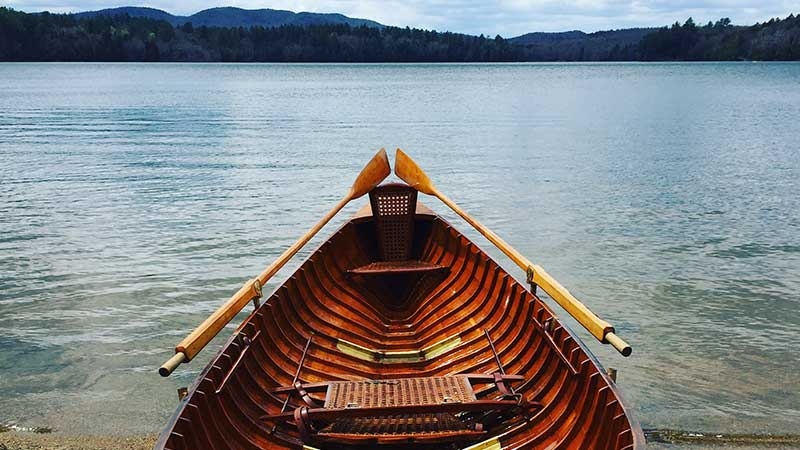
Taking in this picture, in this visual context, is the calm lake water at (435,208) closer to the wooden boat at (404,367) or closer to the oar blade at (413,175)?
the wooden boat at (404,367)

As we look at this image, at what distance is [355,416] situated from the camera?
6.85 meters

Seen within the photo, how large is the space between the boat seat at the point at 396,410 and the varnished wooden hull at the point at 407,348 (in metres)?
0.12

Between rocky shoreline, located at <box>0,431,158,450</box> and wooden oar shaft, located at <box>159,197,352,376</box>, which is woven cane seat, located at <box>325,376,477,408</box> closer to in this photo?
wooden oar shaft, located at <box>159,197,352,376</box>

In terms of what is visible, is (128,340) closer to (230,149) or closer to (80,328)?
(80,328)

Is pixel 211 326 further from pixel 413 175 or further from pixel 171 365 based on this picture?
pixel 413 175

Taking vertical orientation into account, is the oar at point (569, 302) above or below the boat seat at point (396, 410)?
above

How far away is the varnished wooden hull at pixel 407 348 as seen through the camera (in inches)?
250

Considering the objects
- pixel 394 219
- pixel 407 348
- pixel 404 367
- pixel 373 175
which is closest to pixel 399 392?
pixel 404 367

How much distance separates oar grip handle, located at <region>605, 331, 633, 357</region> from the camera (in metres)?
6.25

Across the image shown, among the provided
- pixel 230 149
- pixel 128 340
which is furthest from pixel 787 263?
pixel 230 149

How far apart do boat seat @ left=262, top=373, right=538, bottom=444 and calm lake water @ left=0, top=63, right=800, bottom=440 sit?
13.5 feet

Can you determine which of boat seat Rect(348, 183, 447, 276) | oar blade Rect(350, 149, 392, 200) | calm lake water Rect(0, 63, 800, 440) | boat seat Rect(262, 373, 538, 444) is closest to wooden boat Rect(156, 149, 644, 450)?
boat seat Rect(262, 373, 538, 444)

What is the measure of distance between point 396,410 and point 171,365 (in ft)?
7.00

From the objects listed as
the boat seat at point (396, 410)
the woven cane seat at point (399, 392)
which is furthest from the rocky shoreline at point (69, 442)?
the woven cane seat at point (399, 392)
